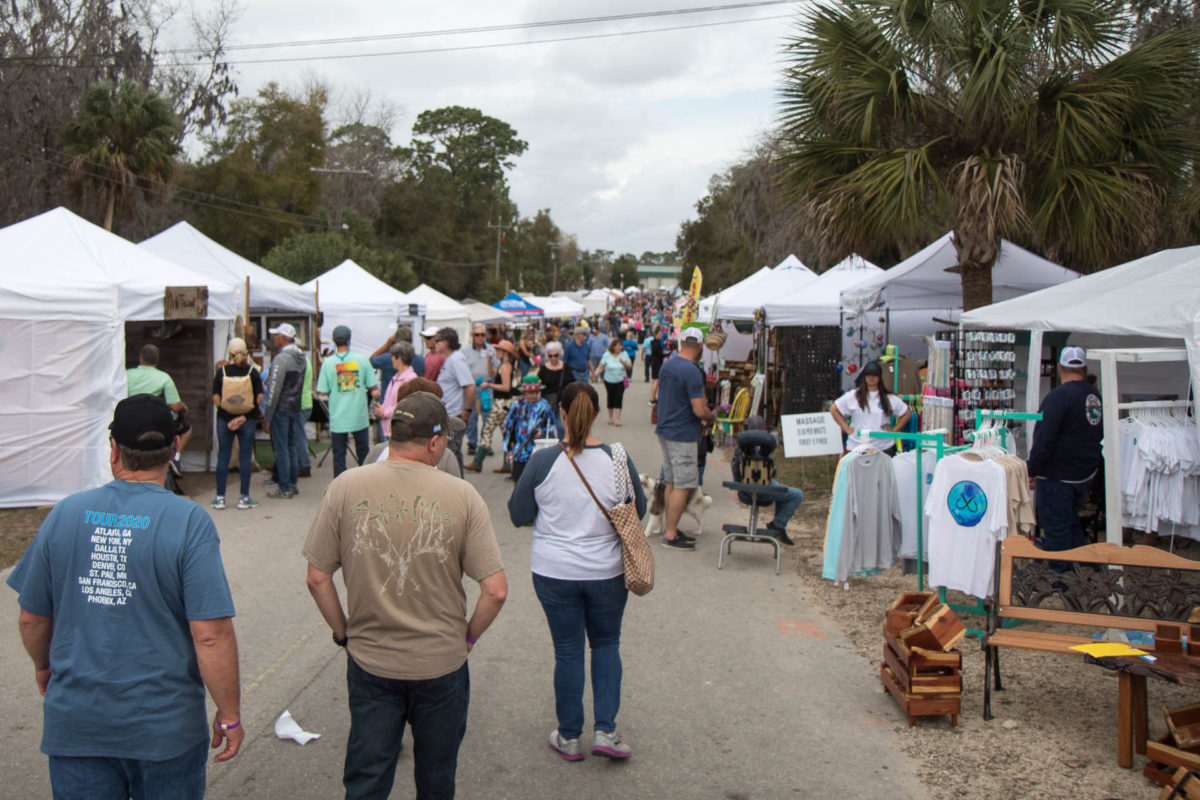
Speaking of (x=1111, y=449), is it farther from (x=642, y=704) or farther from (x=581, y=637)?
(x=581, y=637)

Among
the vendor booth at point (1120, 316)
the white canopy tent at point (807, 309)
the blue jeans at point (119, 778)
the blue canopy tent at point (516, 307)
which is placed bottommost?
the blue jeans at point (119, 778)

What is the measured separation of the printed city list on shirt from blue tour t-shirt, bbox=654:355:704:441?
19.9 feet

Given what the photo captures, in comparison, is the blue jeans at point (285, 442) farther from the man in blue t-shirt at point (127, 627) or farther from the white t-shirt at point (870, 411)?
the man in blue t-shirt at point (127, 627)

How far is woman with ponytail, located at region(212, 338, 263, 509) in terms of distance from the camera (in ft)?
32.5

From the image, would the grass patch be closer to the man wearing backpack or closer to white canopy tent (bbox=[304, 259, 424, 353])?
the man wearing backpack

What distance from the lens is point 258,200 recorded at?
148 feet

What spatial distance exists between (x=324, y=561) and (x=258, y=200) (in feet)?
150

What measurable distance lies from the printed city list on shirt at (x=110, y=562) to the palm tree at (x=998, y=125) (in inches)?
336

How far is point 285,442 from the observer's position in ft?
34.8

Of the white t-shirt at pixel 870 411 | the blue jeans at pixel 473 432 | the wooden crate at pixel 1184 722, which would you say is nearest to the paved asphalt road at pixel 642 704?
the wooden crate at pixel 1184 722

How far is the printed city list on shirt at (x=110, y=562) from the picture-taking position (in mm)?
2650

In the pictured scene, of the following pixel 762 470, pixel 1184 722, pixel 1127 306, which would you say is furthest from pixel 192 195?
pixel 1184 722

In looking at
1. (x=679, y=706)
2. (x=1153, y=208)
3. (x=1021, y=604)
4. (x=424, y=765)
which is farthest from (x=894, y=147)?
(x=424, y=765)

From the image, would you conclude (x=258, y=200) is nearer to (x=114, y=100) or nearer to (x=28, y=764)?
(x=114, y=100)
